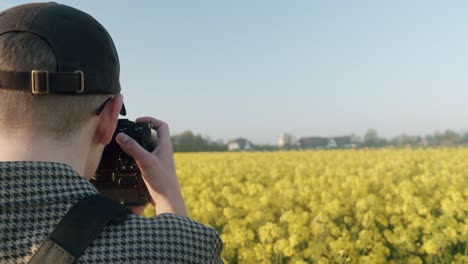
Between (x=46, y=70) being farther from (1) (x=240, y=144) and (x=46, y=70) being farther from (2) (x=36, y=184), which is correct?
(1) (x=240, y=144)

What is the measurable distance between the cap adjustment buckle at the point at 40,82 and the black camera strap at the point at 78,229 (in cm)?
20

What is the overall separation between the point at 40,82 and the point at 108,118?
0.54ft

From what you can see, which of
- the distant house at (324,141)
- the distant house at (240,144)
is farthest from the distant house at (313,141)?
the distant house at (240,144)

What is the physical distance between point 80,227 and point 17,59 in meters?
0.32

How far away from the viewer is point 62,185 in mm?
847

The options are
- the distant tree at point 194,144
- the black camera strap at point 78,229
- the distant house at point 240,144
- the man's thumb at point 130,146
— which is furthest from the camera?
the distant house at point 240,144

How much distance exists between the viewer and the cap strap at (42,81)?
831 mm

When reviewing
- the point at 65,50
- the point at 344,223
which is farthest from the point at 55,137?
the point at 344,223

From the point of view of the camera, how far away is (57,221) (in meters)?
0.80

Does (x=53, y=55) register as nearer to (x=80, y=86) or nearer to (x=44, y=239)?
(x=80, y=86)

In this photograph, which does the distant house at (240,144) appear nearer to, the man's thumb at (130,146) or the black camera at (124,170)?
the black camera at (124,170)

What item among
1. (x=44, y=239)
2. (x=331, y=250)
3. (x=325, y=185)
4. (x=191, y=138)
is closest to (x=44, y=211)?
(x=44, y=239)

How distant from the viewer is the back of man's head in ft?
2.77

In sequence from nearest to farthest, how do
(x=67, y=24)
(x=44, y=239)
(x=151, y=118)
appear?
(x=44, y=239) → (x=67, y=24) → (x=151, y=118)
